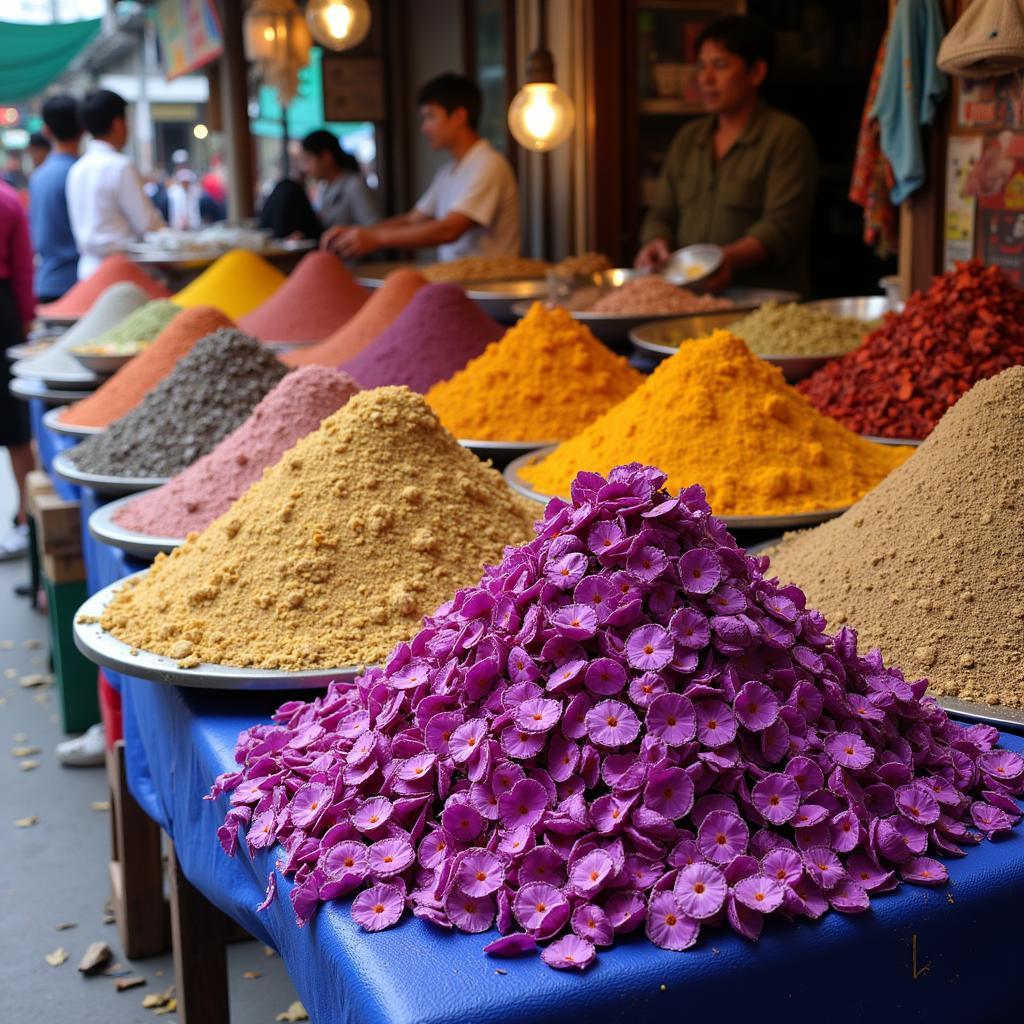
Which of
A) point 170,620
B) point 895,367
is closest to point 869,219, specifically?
point 895,367

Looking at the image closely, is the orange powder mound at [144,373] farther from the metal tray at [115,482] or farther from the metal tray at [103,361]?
the metal tray at [115,482]

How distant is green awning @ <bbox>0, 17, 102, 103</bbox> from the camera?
29.7 ft

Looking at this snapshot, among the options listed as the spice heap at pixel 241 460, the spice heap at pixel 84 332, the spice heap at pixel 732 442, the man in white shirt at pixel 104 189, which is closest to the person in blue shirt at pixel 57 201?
the man in white shirt at pixel 104 189

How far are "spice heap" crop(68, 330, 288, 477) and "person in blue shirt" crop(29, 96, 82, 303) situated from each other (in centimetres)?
318

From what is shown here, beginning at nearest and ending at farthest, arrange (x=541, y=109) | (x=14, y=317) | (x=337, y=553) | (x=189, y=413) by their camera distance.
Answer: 1. (x=337, y=553)
2. (x=189, y=413)
3. (x=541, y=109)
4. (x=14, y=317)

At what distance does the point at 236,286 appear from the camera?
345 centimetres

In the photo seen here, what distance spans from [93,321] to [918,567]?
2.48m

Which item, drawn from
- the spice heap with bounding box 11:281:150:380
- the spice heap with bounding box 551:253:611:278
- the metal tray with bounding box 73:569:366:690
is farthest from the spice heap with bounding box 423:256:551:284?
the metal tray with bounding box 73:569:366:690

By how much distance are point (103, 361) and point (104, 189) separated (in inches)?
84.7

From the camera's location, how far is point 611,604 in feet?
2.71

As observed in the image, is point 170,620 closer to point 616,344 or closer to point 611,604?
point 611,604

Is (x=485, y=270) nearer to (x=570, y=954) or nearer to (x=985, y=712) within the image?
(x=985, y=712)

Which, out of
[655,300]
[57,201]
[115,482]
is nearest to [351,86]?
[57,201]

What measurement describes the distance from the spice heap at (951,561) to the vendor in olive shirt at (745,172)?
191 cm
